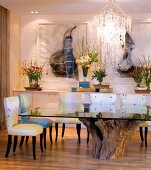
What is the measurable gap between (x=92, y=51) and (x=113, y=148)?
131 inches

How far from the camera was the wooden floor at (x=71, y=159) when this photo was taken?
4.64 metres

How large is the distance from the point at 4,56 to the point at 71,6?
1.80 meters

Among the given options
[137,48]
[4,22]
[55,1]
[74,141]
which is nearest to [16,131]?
[74,141]

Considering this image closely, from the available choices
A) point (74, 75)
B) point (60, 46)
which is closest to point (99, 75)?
point (74, 75)

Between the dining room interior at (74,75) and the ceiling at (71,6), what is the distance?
0.06 feet

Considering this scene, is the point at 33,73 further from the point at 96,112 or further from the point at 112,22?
the point at 96,112

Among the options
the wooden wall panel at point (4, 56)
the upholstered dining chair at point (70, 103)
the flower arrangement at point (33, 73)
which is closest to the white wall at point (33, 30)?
the flower arrangement at point (33, 73)

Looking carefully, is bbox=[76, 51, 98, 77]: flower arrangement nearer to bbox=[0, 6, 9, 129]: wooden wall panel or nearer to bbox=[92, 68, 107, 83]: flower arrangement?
bbox=[92, 68, 107, 83]: flower arrangement

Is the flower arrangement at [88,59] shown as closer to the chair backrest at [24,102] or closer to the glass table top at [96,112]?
the chair backrest at [24,102]

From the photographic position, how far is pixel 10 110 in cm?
498

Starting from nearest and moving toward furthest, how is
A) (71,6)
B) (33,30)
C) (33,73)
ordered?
(71,6) < (33,73) < (33,30)

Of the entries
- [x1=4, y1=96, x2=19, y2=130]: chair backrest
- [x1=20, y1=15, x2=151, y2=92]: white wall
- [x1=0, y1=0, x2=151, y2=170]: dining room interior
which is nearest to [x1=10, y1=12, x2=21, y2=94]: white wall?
[x1=0, y1=0, x2=151, y2=170]: dining room interior

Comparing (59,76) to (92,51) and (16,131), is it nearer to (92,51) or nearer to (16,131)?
(92,51)

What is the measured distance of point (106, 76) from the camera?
25.7 feet
